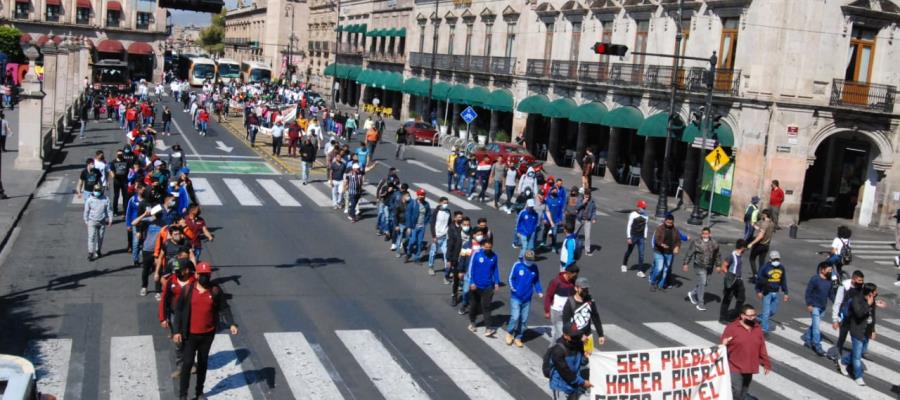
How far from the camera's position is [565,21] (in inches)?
1734

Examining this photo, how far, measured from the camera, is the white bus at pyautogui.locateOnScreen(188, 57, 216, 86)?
89.6 meters

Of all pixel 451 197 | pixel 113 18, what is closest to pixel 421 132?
pixel 451 197

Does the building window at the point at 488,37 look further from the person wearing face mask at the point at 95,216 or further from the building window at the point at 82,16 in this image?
the building window at the point at 82,16

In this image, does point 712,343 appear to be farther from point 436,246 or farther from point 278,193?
point 278,193

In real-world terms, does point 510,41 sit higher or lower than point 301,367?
higher

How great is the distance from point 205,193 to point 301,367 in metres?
16.4

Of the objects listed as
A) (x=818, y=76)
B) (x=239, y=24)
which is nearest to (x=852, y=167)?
(x=818, y=76)

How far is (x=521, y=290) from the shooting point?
553 inches

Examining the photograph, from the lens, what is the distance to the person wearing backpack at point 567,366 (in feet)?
33.9

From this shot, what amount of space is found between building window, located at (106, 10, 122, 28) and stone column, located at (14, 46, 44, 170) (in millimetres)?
66563

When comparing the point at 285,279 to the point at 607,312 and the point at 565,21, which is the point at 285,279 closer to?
the point at 607,312

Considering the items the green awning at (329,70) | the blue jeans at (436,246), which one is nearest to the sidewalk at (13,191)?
the blue jeans at (436,246)

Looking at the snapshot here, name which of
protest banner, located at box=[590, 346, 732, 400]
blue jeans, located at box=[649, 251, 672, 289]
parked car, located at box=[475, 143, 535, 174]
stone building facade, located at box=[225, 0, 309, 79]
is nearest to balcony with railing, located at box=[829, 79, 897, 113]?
parked car, located at box=[475, 143, 535, 174]

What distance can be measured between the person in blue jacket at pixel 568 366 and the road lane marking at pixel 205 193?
16.8m
